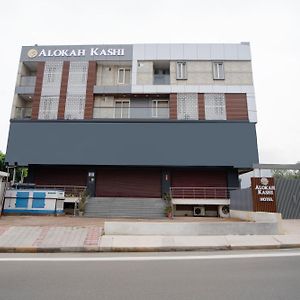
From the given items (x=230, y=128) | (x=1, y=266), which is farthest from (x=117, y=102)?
(x=1, y=266)

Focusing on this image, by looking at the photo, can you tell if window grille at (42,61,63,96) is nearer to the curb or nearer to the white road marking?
the curb

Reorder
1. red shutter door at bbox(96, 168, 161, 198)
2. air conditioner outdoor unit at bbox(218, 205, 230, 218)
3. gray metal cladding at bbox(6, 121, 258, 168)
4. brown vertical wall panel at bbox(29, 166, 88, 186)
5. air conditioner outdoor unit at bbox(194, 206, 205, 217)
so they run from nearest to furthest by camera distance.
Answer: air conditioner outdoor unit at bbox(218, 205, 230, 218)
gray metal cladding at bbox(6, 121, 258, 168)
air conditioner outdoor unit at bbox(194, 206, 205, 217)
red shutter door at bbox(96, 168, 161, 198)
brown vertical wall panel at bbox(29, 166, 88, 186)

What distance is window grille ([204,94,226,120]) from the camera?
77.0 ft

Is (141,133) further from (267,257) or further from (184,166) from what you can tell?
(267,257)

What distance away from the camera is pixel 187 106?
2394 centimetres

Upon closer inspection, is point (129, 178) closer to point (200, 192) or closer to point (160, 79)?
point (200, 192)

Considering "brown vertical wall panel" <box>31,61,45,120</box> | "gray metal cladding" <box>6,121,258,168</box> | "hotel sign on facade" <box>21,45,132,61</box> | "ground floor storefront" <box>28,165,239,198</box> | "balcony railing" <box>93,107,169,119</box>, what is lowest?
"ground floor storefront" <box>28,165,239,198</box>

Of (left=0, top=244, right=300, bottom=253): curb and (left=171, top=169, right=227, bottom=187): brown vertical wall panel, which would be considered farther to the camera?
(left=171, top=169, right=227, bottom=187): brown vertical wall panel

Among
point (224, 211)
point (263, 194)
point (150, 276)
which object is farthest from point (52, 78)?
point (150, 276)

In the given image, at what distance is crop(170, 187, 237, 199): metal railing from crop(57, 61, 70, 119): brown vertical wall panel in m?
12.2

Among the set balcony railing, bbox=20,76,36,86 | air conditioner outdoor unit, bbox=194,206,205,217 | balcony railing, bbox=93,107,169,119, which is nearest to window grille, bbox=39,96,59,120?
balcony railing, bbox=20,76,36,86

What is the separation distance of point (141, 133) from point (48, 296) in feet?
62.9

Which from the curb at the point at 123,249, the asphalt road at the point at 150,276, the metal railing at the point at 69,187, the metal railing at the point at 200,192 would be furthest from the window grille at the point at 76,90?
the asphalt road at the point at 150,276

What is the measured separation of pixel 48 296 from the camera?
399 centimetres
